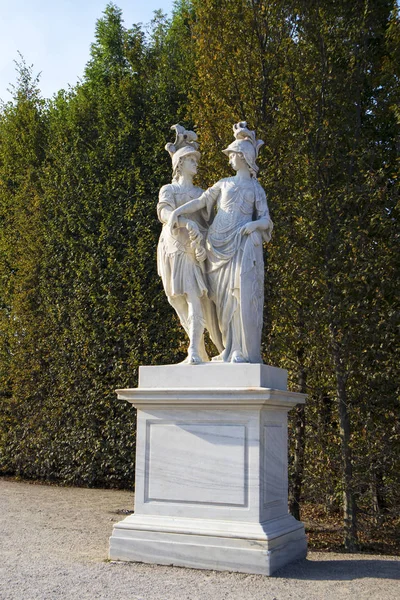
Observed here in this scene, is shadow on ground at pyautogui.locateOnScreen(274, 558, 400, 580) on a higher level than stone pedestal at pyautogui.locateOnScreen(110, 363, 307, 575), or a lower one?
lower

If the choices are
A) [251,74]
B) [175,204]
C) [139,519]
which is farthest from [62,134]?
[139,519]

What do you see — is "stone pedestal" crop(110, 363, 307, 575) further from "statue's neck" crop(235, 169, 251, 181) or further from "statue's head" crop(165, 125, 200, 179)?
"statue's head" crop(165, 125, 200, 179)

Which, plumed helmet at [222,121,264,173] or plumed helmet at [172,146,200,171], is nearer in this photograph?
plumed helmet at [222,121,264,173]

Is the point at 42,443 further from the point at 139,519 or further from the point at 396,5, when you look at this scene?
the point at 396,5

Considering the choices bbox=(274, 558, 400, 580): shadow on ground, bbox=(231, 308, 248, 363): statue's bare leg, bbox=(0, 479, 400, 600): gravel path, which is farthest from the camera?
bbox=(231, 308, 248, 363): statue's bare leg

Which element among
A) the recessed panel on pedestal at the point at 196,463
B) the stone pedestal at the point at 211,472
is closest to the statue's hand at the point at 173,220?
the stone pedestal at the point at 211,472

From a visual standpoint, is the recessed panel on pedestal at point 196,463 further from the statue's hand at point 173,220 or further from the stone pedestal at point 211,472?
the statue's hand at point 173,220

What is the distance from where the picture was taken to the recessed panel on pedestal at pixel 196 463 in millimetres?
4699

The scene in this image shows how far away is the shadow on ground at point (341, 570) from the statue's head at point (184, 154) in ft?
10.1

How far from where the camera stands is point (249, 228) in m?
5.08

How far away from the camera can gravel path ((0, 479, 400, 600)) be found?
13.1 feet

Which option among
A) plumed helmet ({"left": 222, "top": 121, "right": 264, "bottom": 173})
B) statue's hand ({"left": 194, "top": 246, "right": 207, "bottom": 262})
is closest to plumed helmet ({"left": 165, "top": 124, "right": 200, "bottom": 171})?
plumed helmet ({"left": 222, "top": 121, "right": 264, "bottom": 173})

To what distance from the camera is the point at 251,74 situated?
746cm

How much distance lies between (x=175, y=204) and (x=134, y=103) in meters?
5.12
